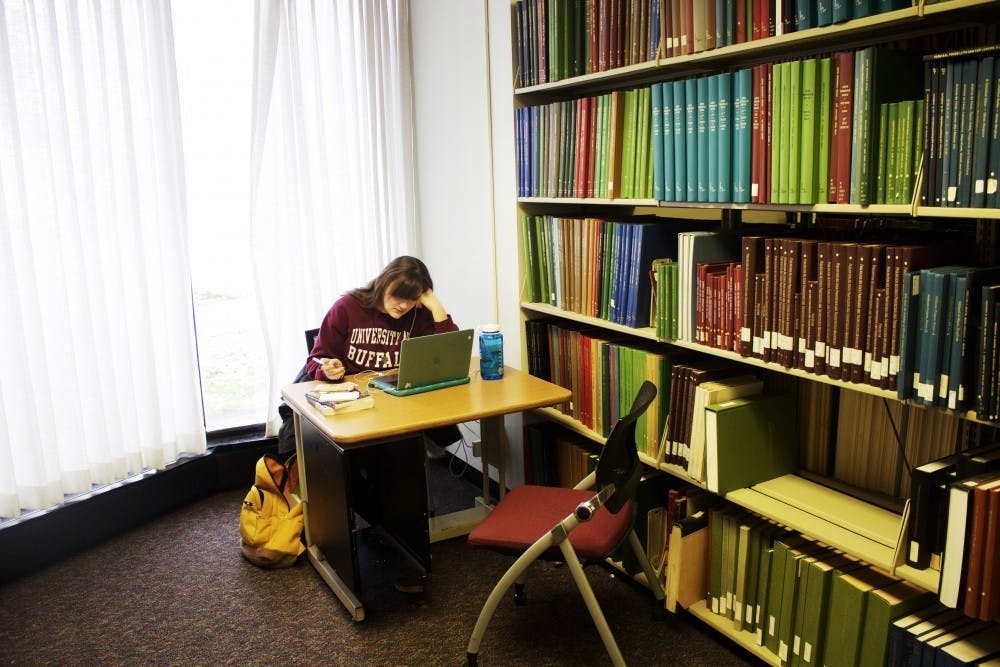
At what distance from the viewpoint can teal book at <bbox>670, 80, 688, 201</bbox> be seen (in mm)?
2363

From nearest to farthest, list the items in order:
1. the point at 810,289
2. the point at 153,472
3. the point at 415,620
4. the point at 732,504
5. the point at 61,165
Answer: the point at 810,289, the point at 732,504, the point at 415,620, the point at 61,165, the point at 153,472

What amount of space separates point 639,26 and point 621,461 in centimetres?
137

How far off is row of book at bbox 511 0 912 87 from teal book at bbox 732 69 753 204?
11 cm

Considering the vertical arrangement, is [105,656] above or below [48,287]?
below

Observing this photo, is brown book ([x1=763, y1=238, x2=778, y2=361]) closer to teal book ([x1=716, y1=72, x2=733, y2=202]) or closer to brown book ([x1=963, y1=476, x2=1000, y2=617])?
teal book ([x1=716, y1=72, x2=733, y2=202])

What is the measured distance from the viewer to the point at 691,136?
2.35 m

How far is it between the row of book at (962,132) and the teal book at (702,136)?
0.65 metres

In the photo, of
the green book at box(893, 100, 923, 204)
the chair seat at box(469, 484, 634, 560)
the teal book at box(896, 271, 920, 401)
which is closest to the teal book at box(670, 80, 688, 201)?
the green book at box(893, 100, 923, 204)

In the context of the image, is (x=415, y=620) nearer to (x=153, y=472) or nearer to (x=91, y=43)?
(x=153, y=472)

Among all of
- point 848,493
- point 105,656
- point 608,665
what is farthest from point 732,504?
point 105,656

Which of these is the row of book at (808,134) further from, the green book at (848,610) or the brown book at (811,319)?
the green book at (848,610)

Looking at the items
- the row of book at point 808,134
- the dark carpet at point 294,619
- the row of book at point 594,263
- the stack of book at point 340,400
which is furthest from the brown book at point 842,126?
the stack of book at point 340,400

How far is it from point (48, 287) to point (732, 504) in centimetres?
268

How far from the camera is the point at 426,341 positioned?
109 inches
